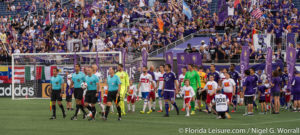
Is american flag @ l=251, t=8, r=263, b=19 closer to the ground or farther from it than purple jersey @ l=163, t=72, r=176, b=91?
farther from it

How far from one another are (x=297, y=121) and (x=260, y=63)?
13.4 metres

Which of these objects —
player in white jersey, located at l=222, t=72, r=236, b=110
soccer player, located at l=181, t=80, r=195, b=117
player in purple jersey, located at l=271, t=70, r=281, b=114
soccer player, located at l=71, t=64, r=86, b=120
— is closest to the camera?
soccer player, located at l=71, t=64, r=86, b=120

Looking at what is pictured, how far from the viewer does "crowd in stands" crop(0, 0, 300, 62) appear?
35438mm

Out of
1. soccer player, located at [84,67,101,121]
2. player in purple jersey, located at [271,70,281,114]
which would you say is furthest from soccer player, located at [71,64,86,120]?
player in purple jersey, located at [271,70,281,114]

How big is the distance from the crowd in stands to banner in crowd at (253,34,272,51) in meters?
0.37

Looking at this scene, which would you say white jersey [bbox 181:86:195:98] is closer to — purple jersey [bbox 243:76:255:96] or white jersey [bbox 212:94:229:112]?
white jersey [bbox 212:94:229:112]

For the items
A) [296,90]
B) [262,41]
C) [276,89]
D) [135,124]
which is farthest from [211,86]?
[262,41]

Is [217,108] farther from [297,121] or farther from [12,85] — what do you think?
[12,85]

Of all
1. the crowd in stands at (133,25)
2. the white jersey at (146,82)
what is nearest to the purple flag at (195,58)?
the crowd in stands at (133,25)

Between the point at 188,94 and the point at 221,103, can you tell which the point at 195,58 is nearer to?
the point at 188,94

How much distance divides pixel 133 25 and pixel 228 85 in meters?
19.6

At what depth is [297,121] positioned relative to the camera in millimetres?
19953

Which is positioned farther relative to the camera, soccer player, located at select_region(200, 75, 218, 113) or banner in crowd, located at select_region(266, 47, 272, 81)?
banner in crowd, located at select_region(266, 47, 272, 81)

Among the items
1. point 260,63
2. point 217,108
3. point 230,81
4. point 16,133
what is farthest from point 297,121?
point 260,63
